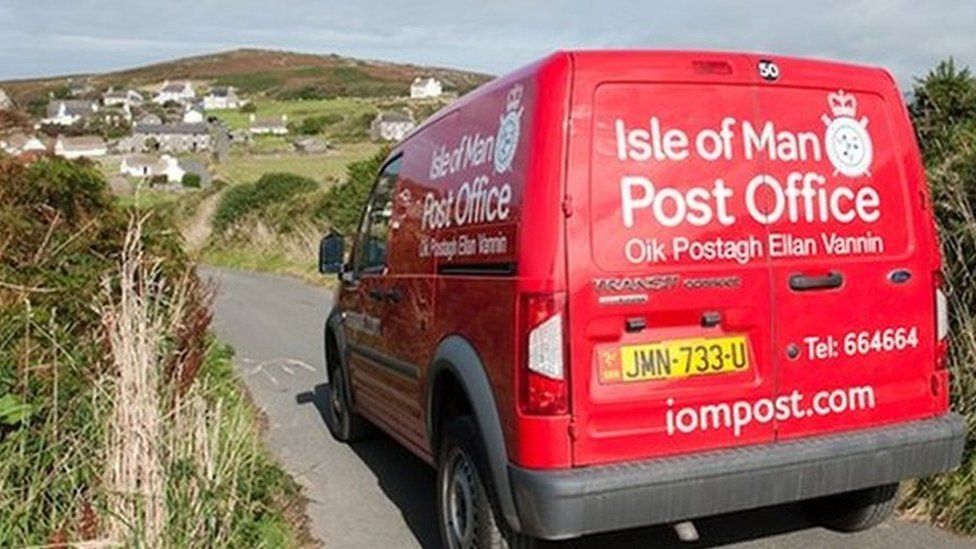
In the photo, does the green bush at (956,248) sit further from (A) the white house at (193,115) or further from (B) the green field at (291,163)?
(A) the white house at (193,115)

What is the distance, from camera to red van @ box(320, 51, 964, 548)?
3.77 m

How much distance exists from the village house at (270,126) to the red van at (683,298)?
72.5 metres

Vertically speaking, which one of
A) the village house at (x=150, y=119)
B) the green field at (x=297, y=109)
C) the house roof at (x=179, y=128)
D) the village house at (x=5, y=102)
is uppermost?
the green field at (x=297, y=109)

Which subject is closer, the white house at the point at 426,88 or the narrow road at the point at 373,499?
the narrow road at the point at 373,499

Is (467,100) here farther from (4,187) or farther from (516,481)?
(4,187)

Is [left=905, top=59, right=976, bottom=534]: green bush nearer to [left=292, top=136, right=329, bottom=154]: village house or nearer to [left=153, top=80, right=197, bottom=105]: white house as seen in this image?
[left=292, top=136, right=329, bottom=154]: village house

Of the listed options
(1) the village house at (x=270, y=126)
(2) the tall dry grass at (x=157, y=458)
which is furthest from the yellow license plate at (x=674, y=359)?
(1) the village house at (x=270, y=126)

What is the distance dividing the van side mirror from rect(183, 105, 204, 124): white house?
85282 mm

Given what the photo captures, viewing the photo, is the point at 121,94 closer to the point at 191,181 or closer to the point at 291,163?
the point at 291,163

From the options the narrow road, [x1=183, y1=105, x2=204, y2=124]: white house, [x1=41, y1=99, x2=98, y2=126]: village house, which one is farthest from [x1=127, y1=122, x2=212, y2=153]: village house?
the narrow road

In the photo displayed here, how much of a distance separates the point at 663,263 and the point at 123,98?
100968 mm

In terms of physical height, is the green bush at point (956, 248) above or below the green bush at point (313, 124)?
below

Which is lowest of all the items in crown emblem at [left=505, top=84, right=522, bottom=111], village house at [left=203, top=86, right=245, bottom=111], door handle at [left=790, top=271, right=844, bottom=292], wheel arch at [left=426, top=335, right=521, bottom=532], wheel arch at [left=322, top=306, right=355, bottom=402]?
wheel arch at [left=322, top=306, right=355, bottom=402]

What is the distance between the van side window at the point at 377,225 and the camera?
600 cm
